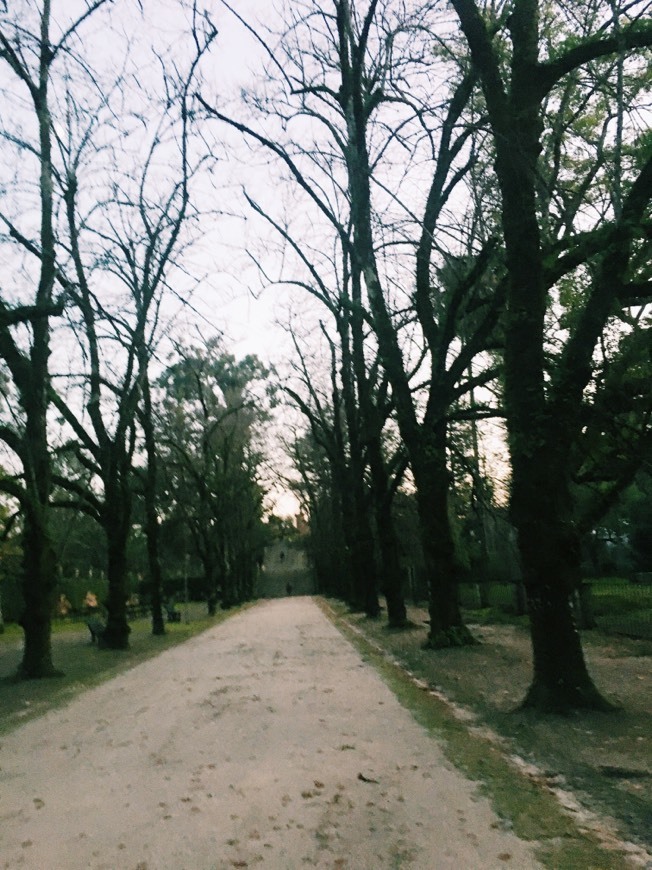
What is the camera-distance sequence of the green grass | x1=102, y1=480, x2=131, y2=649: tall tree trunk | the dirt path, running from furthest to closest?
x1=102, y1=480, x2=131, y2=649: tall tree trunk < the green grass < the dirt path

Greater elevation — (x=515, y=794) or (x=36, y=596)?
(x=36, y=596)

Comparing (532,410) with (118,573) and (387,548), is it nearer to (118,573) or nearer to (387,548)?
(387,548)

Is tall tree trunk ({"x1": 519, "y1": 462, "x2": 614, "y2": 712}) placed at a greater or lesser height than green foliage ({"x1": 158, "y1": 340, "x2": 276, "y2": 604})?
lesser

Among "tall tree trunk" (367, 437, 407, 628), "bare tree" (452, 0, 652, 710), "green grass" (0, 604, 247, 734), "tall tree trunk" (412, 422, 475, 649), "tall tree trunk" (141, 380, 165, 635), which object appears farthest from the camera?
"tall tree trunk" (141, 380, 165, 635)

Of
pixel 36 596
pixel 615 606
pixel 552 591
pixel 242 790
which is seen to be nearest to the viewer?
pixel 242 790

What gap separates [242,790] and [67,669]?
14753 mm

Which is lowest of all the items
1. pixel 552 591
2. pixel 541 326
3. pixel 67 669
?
pixel 67 669

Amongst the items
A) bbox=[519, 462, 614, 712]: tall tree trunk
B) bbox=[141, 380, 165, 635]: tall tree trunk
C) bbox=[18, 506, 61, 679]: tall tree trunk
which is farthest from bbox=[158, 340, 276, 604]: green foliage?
bbox=[519, 462, 614, 712]: tall tree trunk

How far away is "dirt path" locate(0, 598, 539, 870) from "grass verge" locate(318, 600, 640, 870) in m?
0.16

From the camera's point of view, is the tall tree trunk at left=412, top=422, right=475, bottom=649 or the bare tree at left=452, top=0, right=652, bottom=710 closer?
the bare tree at left=452, top=0, right=652, bottom=710

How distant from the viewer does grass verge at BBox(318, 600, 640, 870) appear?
523cm

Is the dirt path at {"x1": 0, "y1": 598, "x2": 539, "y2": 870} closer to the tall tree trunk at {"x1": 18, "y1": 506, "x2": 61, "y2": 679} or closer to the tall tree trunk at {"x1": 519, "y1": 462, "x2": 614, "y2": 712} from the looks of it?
the tall tree trunk at {"x1": 519, "y1": 462, "x2": 614, "y2": 712}

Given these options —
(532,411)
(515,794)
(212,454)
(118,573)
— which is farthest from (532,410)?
(212,454)

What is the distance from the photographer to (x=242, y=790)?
712cm
